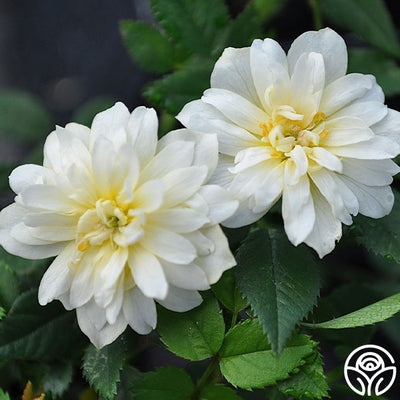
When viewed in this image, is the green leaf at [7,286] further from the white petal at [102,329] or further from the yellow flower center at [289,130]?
the yellow flower center at [289,130]

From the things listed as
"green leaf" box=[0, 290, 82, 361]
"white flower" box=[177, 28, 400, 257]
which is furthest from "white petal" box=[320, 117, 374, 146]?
"green leaf" box=[0, 290, 82, 361]

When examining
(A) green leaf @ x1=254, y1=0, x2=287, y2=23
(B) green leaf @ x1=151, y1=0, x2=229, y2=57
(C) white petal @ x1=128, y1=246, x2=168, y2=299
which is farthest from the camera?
(A) green leaf @ x1=254, y1=0, x2=287, y2=23

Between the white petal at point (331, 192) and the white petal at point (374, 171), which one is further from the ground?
the white petal at point (331, 192)

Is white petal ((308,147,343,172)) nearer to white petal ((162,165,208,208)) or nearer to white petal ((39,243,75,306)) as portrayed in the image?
white petal ((162,165,208,208))

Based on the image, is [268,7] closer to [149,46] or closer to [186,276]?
[149,46]

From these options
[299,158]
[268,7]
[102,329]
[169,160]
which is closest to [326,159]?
[299,158]

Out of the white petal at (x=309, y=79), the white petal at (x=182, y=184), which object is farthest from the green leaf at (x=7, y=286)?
the white petal at (x=309, y=79)
